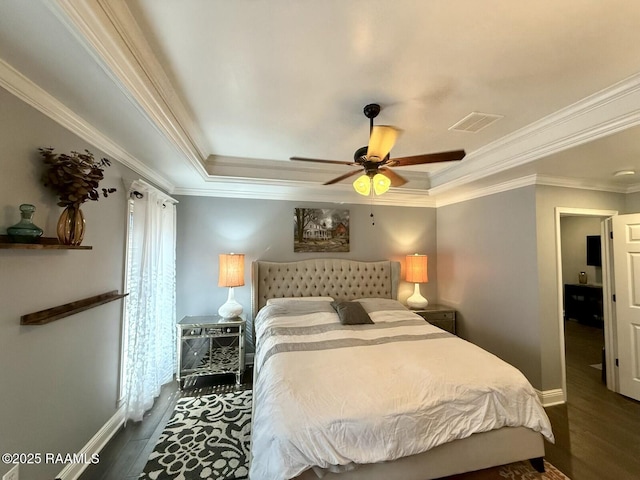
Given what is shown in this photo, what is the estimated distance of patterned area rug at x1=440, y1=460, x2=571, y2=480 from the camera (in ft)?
6.30

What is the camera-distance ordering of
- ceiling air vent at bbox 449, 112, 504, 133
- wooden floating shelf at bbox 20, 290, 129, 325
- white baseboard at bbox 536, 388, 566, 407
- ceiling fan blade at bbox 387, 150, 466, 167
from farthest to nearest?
white baseboard at bbox 536, 388, 566, 407 → ceiling air vent at bbox 449, 112, 504, 133 → ceiling fan blade at bbox 387, 150, 466, 167 → wooden floating shelf at bbox 20, 290, 129, 325

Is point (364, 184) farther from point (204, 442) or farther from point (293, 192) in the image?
point (204, 442)

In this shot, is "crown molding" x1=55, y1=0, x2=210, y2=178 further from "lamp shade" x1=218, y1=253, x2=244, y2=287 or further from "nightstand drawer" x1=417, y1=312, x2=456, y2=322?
"nightstand drawer" x1=417, y1=312, x2=456, y2=322

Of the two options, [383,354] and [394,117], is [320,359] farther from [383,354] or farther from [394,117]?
[394,117]

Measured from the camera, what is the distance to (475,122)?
2453 mm

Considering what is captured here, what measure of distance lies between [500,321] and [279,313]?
271 centimetres

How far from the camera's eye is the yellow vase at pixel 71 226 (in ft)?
5.50

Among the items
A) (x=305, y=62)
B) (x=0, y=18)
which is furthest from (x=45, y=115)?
(x=305, y=62)

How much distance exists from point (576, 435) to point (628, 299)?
5.60 ft

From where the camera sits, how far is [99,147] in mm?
2135

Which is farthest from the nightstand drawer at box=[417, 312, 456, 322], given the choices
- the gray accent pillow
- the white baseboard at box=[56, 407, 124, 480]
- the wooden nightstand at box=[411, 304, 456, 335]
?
the white baseboard at box=[56, 407, 124, 480]

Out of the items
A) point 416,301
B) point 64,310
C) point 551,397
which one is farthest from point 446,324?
point 64,310

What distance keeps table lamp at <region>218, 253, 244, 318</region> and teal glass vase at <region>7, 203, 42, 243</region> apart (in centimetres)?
210

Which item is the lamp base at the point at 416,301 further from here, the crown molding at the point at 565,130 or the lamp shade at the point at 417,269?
the crown molding at the point at 565,130
